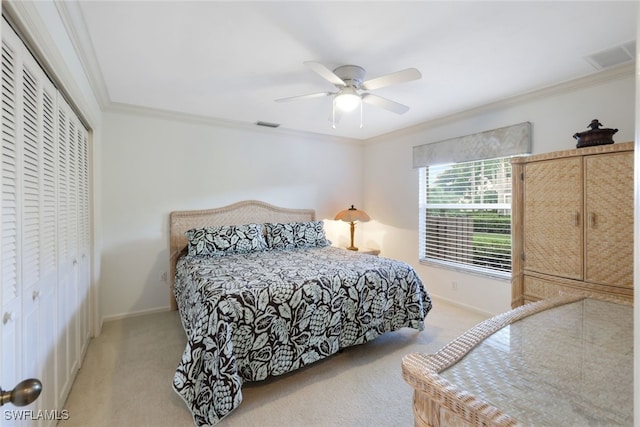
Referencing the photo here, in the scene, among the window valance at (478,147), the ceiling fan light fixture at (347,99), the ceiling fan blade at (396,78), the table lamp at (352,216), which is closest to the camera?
the ceiling fan blade at (396,78)

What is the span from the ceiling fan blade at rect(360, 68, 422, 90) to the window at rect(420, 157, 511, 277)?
72.3 inches

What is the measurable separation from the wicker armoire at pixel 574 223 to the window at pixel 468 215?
3.03ft

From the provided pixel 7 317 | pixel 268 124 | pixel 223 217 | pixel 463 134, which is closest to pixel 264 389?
pixel 7 317

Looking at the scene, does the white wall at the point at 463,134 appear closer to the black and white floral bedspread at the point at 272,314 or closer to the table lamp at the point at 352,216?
the table lamp at the point at 352,216

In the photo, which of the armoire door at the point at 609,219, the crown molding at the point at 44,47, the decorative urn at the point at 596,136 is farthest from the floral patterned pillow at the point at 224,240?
the decorative urn at the point at 596,136

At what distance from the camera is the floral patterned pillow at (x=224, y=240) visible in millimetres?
3328

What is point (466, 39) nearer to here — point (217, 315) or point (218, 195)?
point (217, 315)

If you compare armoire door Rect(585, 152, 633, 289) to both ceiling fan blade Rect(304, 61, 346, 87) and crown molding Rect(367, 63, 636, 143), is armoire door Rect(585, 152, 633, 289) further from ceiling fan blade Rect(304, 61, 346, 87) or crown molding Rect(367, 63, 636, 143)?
ceiling fan blade Rect(304, 61, 346, 87)

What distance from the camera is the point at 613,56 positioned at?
2.25m

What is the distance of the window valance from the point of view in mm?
3066

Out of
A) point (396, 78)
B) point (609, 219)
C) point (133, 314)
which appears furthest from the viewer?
point (133, 314)

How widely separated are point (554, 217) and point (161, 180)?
3.89 metres

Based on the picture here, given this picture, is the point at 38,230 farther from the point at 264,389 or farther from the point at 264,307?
the point at 264,389

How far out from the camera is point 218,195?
3.93m
